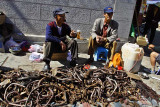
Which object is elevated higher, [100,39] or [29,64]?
[100,39]

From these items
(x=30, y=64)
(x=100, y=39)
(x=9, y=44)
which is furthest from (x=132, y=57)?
(x=9, y=44)

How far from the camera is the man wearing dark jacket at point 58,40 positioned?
4465mm

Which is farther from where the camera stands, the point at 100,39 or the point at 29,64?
the point at 100,39

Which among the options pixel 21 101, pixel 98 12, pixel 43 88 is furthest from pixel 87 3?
pixel 21 101

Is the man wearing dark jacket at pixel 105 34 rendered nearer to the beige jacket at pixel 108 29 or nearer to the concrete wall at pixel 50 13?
the beige jacket at pixel 108 29

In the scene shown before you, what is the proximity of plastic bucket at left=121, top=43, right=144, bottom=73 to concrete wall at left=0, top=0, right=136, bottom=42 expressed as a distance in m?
1.51

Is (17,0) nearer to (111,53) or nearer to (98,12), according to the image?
(98,12)

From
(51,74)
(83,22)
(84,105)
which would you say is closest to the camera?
(84,105)

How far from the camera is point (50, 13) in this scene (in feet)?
19.1

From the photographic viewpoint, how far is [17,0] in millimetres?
5586

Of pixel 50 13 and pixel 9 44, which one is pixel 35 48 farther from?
pixel 50 13

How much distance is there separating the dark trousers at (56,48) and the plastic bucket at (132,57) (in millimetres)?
1701

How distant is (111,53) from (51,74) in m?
2.36

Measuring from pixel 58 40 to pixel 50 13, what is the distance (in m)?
1.80
